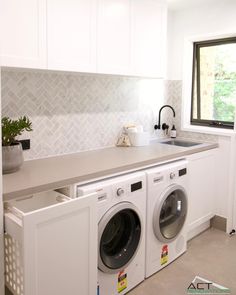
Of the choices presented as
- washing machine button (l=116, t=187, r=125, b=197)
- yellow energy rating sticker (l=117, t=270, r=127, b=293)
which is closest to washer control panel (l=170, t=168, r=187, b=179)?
washing machine button (l=116, t=187, r=125, b=197)

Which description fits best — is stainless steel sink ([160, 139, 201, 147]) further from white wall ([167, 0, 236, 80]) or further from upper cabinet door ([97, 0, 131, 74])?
upper cabinet door ([97, 0, 131, 74])

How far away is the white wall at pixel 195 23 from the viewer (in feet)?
10.3

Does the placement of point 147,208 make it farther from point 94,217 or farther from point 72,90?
point 72,90

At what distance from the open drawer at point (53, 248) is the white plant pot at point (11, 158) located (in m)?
0.39

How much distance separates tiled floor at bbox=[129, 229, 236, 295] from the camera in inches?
94.7

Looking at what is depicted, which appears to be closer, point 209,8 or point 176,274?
point 176,274

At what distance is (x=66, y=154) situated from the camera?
8.87 feet

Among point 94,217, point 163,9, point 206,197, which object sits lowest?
point 206,197

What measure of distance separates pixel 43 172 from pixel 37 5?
1048mm

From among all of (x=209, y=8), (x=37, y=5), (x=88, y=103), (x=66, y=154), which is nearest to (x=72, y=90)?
(x=88, y=103)

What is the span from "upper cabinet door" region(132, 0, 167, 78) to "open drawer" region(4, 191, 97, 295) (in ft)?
4.87

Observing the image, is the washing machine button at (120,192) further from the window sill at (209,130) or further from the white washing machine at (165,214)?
the window sill at (209,130)

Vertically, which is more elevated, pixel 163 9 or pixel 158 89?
pixel 163 9

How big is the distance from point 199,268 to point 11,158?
1771 millimetres
